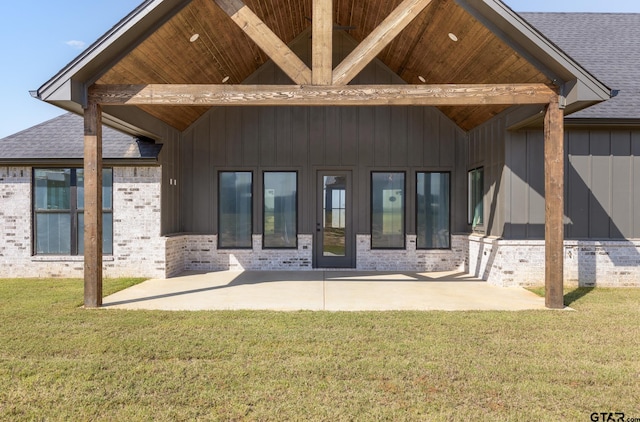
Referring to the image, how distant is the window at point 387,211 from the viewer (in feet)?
35.0

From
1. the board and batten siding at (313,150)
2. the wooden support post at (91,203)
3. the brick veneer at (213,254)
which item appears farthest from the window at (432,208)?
the wooden support post at (91,203)

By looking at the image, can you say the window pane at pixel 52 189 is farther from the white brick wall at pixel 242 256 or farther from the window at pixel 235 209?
the window at pixel 235 209

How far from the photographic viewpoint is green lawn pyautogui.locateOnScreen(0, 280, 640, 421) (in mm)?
3371

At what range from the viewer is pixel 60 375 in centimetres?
395

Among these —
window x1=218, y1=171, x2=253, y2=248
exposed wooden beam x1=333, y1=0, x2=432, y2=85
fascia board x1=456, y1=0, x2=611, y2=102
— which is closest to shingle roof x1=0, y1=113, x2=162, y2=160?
window x1=218, y1=171, x2=253, y2=248

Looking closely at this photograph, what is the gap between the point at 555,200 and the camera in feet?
21.3

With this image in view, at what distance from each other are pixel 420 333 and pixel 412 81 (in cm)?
711

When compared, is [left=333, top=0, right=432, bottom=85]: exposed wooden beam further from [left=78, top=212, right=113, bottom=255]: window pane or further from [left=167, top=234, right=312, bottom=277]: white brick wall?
Result: [left=78, top=212, right=113, bottom=255]: window pane

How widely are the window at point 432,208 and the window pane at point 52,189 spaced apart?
8436mm

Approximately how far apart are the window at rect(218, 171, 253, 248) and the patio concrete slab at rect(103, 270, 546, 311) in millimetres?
1115

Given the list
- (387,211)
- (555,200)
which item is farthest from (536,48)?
(387,211)

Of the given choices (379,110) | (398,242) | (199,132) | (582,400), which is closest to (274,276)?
(398,242)

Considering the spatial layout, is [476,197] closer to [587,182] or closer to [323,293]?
[587,182]

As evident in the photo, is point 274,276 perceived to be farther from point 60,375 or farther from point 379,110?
point 60,375
